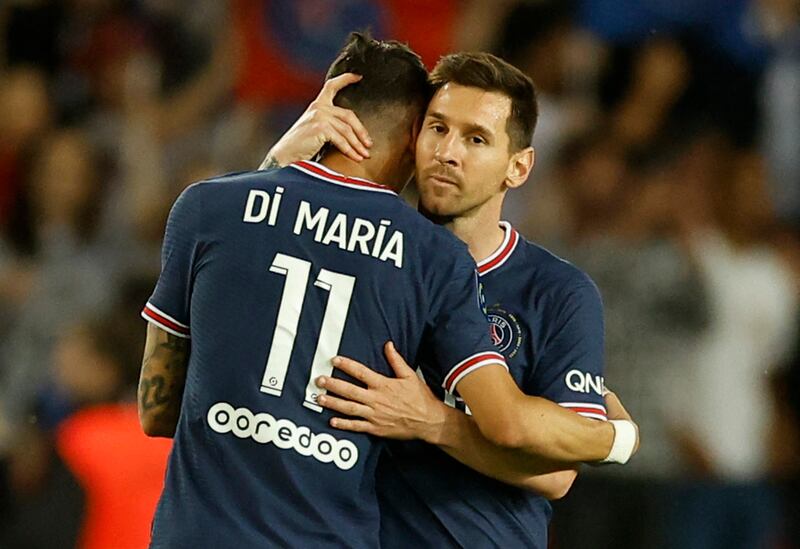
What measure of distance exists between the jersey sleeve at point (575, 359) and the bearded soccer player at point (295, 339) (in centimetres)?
15

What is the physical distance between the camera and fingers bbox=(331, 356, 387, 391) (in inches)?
136

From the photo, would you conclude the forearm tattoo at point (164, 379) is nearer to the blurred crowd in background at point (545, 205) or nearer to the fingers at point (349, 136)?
the fingers at point (349, 136)

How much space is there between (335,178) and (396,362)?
1.53ft

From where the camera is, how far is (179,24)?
871 cm

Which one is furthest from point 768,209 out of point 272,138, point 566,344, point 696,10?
point 566,344

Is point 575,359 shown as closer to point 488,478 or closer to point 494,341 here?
point 494,341

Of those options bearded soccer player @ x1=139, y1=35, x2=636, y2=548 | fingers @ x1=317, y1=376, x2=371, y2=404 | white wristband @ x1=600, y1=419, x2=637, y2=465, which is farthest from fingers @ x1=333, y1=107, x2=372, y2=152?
white wristband @ x1=600, y1=419, x2=637, y2=465

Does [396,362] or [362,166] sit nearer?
[396,362]

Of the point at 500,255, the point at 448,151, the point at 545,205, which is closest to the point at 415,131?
the point at 448,151

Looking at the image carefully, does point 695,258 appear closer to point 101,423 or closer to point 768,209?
point 768,209

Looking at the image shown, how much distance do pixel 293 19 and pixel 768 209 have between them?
2755mm

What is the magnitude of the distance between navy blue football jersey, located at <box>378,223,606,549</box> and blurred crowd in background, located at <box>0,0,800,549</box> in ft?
8.06

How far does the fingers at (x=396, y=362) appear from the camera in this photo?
11.5ft

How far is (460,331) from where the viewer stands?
3.47 metres
